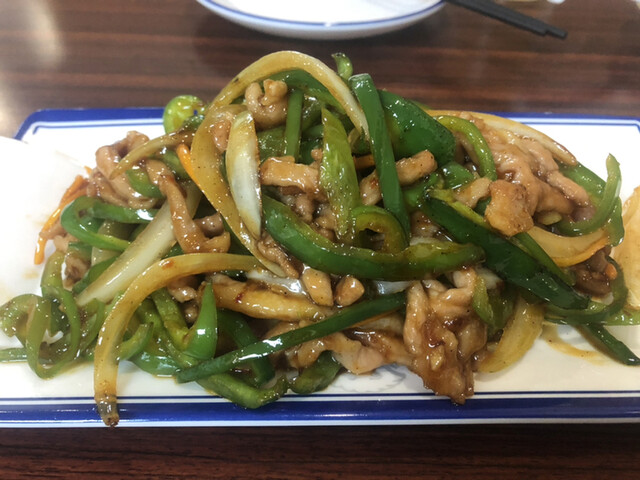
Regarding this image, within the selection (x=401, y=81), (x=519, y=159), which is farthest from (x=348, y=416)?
(x=401, y=81)

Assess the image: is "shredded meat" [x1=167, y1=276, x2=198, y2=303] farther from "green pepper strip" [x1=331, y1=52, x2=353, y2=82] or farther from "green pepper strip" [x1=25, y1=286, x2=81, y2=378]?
"green pepper strip" [x1=331, y1=52, x2=353, y2=82]

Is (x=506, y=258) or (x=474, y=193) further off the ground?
(x=474, y=193)

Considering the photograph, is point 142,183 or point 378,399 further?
point 142,183

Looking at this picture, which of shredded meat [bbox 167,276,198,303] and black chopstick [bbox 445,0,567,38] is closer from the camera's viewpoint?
shredded meat [bbox 167,276,198,303]

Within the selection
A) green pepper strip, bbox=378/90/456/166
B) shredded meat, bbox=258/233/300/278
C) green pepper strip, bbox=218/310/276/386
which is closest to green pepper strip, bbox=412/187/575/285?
green pepper strip, bbox=378/90/456/166

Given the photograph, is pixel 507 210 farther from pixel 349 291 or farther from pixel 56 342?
pixel 56 342

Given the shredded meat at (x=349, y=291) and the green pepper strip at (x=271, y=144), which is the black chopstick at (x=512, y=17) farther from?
the shredded meat at (x=349, y=291)

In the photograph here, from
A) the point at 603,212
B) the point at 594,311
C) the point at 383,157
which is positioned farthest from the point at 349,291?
the point at 603,212
